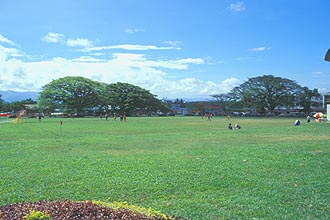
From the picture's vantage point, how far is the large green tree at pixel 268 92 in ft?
Result: 253

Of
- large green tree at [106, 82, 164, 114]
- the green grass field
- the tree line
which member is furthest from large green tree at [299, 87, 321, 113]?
the green grass field

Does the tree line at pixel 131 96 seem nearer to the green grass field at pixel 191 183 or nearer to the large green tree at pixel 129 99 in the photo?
the large green tree at pixel 129 99

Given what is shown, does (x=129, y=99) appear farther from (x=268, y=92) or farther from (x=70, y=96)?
(x=268, y=92)

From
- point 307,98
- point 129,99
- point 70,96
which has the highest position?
point 70,96

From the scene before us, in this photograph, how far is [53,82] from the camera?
76.3m

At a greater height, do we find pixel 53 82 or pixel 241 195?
pixel 53 82

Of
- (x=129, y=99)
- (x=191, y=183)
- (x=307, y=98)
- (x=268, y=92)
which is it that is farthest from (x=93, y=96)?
(x=191, y=183)

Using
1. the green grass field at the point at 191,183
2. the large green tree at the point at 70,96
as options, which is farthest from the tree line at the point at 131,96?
the green grass field at the point at 191,183

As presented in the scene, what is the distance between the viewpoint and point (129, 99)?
76.9 meters

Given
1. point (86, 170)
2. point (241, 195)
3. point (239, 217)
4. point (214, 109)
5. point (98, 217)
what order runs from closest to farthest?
1. point (98, 217)
2. point (239, 217)
3. point (241, 195)
4. point (86, 170)
5. point (214, 109)

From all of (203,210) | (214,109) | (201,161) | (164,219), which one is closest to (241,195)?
(203,210)

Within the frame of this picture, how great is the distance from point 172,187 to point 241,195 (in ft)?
Answer: 4.32

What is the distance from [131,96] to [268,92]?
3119 cm

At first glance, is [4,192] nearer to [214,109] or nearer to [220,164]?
[220,164]
